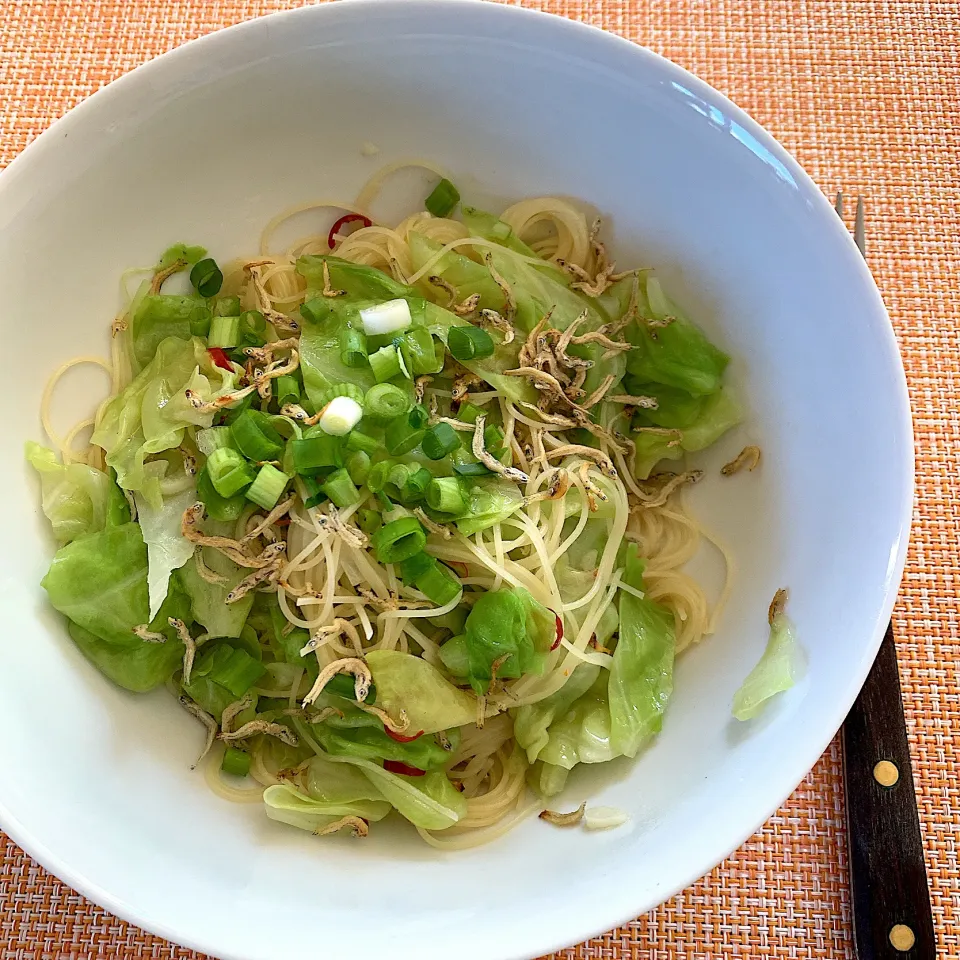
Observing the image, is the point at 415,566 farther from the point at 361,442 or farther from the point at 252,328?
the point at 252,328

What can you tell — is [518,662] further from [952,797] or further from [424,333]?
[952,797]

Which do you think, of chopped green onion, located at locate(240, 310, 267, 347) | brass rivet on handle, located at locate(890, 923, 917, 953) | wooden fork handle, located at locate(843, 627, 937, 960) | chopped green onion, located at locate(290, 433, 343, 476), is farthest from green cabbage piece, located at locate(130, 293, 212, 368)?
brass rivet on handle, located at locate(890, 923, 917, 953)

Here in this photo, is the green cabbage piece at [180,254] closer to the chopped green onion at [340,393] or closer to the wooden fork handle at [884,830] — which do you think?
the chopped green onion at [340,393]

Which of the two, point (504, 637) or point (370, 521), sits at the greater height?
point (370, 521)

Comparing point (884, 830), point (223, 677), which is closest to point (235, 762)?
point (223, 677)

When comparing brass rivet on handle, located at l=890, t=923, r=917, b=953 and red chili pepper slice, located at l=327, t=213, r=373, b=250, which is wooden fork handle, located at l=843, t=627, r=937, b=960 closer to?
brass rivet on handle, located at l=890, t=923, r=917, b=953
